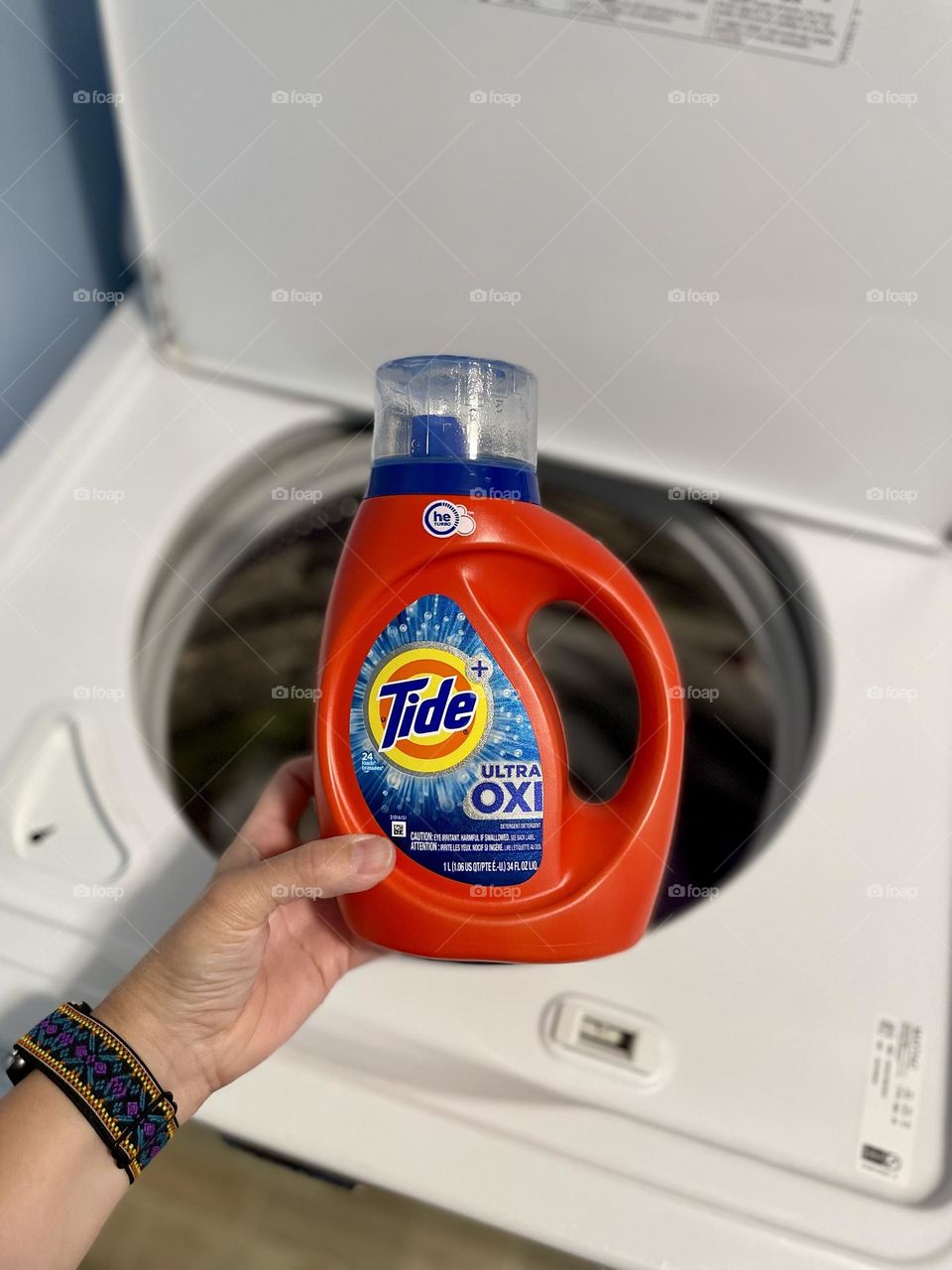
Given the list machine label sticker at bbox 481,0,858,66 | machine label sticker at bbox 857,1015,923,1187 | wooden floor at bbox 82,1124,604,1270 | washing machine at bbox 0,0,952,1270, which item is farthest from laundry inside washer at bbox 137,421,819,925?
wooden floor at bbox 82,1124,604,1270

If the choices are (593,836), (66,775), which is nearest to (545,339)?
(593,836)

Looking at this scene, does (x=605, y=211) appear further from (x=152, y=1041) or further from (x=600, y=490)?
(x=152, y=1041)

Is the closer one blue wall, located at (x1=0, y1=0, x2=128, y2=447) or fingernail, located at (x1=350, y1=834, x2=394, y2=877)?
fingernail, located at (x1=350, y1=834, x2=394, y2=877)

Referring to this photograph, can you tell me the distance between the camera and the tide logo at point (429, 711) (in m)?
0.48

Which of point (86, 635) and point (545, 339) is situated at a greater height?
point (545, 339)

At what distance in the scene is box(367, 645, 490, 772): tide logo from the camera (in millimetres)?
484

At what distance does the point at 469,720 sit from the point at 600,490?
34cm

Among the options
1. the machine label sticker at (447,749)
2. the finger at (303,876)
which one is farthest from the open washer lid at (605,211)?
the finger at (303,876)

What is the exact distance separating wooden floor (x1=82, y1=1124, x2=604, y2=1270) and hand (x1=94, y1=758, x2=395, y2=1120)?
461 mm

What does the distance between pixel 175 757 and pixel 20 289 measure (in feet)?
1.32

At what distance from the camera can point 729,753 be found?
0.76m

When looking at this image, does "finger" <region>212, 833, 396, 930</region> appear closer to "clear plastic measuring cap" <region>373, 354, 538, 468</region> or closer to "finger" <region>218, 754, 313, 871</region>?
"finger" <region>218, 754, 313, 871</region>

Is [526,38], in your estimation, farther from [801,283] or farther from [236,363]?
[236,363]

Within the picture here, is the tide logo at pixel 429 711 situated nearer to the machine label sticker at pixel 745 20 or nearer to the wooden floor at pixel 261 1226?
the machine label sticker at pixel 745 20
